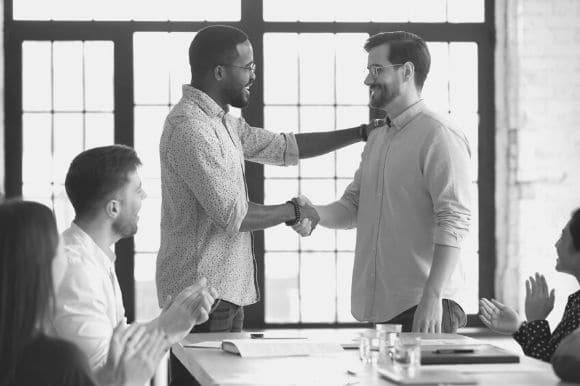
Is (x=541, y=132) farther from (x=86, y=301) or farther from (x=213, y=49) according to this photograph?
(x=86, y=301)

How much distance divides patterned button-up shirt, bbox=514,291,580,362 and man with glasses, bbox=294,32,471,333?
0.35 meters

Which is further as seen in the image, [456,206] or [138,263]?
[138,263]

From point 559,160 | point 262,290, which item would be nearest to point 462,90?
point 559,160

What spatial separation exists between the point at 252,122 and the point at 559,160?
6.55 feet

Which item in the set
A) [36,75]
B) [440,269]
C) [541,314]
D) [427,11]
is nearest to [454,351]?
[541,314]

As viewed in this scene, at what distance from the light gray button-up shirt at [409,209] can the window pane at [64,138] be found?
10.9 feet

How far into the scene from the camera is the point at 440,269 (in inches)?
142

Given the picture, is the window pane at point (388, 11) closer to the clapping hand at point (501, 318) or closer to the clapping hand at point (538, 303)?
the clapping hand at point (538, 303)

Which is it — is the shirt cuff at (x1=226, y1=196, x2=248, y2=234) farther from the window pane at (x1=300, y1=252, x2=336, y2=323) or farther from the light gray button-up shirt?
the window pane at (x1=300, y1=252, x2=336, y2=323)

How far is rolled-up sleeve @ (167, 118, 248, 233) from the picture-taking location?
370 centimetres

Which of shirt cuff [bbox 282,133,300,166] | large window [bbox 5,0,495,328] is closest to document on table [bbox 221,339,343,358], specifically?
shirt cuff [bbox 282,133,300,166]

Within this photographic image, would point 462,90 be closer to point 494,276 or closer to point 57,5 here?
point 494,276

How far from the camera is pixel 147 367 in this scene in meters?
2.36

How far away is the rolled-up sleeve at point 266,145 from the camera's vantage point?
433 cm
